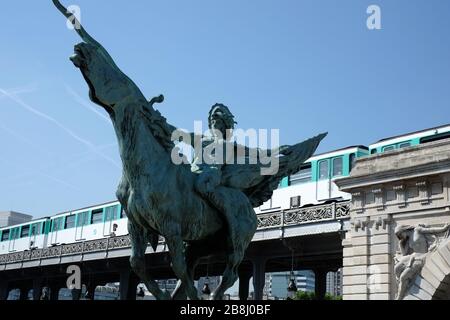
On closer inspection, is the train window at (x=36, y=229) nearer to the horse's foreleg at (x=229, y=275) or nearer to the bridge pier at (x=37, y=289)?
the bridge pier at (x=37, y=289)

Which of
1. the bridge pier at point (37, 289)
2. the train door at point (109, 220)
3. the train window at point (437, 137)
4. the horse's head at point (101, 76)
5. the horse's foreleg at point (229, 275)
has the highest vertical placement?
the train window at point (437, 137)

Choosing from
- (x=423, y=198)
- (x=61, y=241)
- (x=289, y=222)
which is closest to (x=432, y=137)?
(x=423, y=198)

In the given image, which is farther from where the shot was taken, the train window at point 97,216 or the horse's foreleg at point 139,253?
the train window at point 97,216

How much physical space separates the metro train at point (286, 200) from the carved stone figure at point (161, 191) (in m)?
18.1

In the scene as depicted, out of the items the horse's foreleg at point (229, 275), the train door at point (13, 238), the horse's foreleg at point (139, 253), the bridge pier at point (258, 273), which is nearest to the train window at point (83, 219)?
the train door at point (13, 238)

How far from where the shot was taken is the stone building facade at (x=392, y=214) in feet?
68.5

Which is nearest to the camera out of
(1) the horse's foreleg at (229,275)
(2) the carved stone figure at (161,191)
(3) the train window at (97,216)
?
(2) the carved stone figure at (161,191)

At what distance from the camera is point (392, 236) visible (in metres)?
22.3

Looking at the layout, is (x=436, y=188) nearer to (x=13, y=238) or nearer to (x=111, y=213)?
(x=111, y=213)

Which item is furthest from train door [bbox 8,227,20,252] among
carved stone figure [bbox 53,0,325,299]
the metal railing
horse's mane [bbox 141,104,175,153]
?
horse's mane [bbox 141,104,175,153]

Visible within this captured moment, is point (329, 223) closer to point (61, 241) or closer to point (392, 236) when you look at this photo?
point (392, 236)

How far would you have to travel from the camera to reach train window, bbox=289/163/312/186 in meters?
29.2

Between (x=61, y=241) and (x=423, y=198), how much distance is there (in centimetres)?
3198
